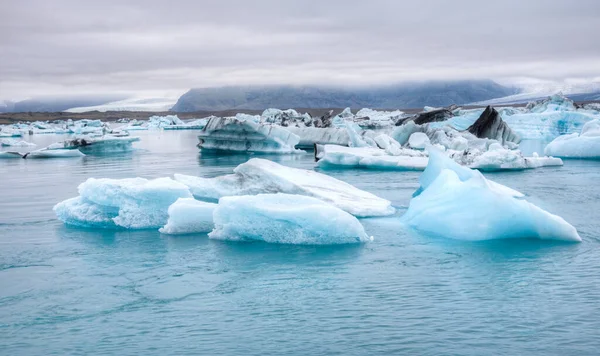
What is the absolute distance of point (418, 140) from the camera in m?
21.0

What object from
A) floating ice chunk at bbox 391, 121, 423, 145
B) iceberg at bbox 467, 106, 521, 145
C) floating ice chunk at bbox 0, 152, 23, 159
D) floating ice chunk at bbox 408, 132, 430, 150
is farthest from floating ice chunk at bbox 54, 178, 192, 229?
iceberg at bbox 467, 106, 521, 145

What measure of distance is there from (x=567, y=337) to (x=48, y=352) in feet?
10.9

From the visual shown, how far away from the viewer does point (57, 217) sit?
28.4ft

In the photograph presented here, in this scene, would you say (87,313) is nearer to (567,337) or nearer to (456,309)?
(456,309)

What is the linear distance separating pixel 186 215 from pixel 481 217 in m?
3.30

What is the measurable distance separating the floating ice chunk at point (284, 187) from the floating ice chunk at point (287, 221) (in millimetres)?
1475

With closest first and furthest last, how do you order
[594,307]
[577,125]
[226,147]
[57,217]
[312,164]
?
[594,307] → [57,217] → [312,164] → [226,147] → [577,125]

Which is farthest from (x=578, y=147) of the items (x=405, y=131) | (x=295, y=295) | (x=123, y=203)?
(x=295, y=295)

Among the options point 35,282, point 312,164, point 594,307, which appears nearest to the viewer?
point 594,307

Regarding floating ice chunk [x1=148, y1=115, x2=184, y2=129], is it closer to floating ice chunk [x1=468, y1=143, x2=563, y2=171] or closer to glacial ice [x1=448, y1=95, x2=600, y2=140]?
glacial ice [x1=448, y1=95, x2=600, y2=140]

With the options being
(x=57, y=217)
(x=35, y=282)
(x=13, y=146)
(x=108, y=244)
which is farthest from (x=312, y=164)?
(x=13, y=146)

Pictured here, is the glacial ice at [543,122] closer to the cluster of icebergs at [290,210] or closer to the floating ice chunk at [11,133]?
the cluster of icebergs at [290,210]

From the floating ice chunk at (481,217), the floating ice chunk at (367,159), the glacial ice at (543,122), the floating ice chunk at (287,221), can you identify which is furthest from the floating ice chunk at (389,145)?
the floating ice chunk at (287,221)

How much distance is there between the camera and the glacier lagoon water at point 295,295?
165 inches
